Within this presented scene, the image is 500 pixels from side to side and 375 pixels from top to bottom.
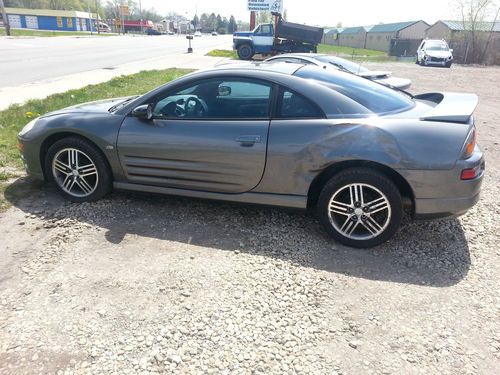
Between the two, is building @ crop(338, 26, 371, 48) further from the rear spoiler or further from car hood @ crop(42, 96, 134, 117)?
car hood @ crop(42, 96, 134, 117)

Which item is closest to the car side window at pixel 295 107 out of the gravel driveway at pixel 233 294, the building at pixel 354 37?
the gravel driveway at pixel 233 294

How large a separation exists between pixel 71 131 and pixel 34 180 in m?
1.10

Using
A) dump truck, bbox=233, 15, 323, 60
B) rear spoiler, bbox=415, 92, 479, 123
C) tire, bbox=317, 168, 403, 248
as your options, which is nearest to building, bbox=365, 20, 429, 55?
dump truck, bbox=233, 15, 323, 60

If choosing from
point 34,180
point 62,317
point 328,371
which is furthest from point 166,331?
point 34,180

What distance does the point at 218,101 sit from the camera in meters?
3.69

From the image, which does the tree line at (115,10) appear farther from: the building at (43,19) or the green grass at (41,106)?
the green grass at (41,106)

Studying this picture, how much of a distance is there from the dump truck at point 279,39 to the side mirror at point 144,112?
2246 cm

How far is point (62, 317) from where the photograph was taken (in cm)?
250

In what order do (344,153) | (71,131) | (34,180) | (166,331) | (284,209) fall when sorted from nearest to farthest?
(166,331), (344,153), (284,209), (71,131), (34,180)

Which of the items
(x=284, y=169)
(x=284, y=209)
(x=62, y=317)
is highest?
(x=284, y=169)

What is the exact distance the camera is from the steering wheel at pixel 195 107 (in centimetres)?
367

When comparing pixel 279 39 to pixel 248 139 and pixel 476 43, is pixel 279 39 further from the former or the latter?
pixel 248 139

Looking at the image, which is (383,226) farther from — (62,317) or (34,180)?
(34,180)

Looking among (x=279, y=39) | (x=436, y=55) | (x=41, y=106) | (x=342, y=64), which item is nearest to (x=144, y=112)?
(x=41, y=106)
